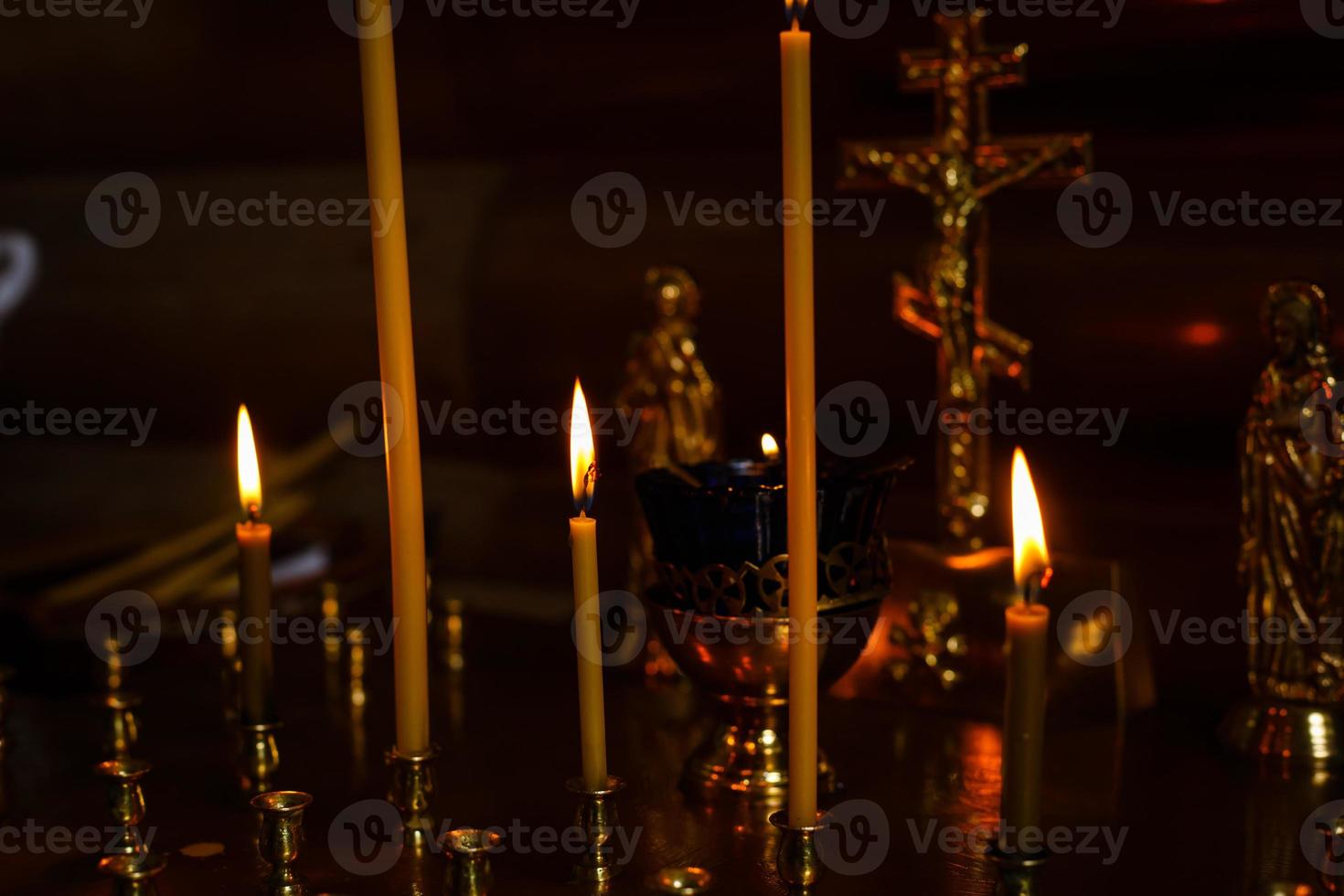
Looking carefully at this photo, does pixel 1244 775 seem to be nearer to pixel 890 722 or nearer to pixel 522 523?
pixel 890 722

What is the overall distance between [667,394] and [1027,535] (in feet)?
1.77

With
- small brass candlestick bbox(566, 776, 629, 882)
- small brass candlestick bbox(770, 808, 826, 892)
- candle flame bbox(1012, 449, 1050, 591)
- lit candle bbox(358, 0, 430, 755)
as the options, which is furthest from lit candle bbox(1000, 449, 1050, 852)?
lit candle bbox(358, 0, 430, 755)

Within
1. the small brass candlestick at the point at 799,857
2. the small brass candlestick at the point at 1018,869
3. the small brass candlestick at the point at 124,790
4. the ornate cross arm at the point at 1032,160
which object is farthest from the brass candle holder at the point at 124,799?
the ornate cross arm at the point at 1032,160

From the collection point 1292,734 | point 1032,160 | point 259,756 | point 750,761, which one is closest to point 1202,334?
point 1032,160

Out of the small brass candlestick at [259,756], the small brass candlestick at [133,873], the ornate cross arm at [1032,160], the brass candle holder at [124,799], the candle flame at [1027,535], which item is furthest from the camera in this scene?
the ornate cross arm at [1032,160]

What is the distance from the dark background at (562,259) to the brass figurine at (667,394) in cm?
20

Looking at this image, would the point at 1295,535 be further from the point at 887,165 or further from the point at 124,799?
the point at 124,799

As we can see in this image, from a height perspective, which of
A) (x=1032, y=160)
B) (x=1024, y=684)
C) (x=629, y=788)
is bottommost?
(x=629, y=788)

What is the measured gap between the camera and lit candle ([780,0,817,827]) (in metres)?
0.69

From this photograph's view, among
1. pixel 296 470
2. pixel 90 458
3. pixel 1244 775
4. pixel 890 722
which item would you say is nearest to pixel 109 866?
pixel 890 722

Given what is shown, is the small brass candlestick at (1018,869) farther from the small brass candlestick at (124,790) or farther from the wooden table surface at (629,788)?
the small brass candlestick at (124,790)

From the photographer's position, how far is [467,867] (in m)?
0.76

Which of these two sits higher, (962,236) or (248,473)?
(962,236)

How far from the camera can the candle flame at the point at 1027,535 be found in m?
0.65
